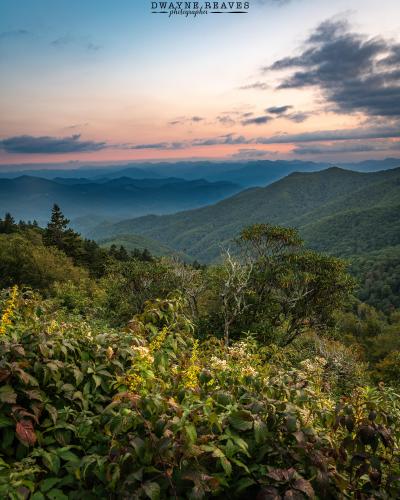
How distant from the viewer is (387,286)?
115 metres

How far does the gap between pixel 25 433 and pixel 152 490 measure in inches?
45.9

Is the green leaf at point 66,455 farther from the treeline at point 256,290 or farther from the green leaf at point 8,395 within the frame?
the treeline at point 256,290

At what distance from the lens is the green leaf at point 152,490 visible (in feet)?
7.64

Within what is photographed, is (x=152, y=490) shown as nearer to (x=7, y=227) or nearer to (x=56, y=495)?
(x=56, y=495)

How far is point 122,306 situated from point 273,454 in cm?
2394

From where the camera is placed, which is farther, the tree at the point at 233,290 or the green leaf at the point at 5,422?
the tree at the point at 233,290

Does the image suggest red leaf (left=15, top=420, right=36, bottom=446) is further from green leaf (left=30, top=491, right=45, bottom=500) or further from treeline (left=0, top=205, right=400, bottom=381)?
treeline (left=0, top=205, right=400, bottom=381)

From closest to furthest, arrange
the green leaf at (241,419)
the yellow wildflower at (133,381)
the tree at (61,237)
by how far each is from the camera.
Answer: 1. the green leaf at (241,419)
2. the yellow wildflower at (133,381)
3. the tree at (61,237)

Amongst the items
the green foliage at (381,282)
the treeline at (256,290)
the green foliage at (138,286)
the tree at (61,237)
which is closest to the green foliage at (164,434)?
the treeline at (256,290)

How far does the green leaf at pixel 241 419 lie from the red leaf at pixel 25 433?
150 centimetres

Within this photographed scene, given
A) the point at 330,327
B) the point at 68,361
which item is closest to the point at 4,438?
the point at 68,361

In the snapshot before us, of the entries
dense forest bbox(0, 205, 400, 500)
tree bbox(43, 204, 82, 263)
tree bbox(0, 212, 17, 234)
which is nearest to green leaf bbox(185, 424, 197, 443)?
dense forest bbox(0, 205, 400, 500)

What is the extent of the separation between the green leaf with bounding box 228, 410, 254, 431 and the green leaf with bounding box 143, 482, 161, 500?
646 mm

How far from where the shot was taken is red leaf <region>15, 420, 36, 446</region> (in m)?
2.88
